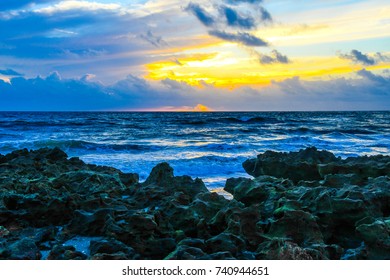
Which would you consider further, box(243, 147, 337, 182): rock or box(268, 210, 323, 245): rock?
box(243, 147, 337, 182): rock

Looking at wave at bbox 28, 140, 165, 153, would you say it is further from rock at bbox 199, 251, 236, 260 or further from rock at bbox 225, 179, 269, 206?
rock at bbox 199, 251, 236, 260

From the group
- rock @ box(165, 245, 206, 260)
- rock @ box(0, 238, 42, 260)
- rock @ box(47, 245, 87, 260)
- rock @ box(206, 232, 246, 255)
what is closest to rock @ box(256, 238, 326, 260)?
rock @ box(206, 232, 246, 255)

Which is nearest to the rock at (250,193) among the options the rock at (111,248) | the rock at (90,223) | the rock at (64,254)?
the rock at (90,223)

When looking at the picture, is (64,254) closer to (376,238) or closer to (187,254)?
(187,254)

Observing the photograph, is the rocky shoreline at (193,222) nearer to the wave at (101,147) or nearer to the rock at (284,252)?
the rock at (284,252)

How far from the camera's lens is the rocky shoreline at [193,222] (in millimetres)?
4570

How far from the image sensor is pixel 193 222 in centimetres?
551

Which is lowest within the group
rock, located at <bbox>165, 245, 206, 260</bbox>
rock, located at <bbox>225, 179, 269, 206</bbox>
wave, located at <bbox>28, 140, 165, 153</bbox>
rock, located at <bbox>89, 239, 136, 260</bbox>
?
wave, located at <bbox>28, 140, 165, 153</bbox>

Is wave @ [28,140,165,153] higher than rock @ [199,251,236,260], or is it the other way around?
rock @ [199,251,236,260]

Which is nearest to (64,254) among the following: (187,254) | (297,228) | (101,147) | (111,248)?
(111,248)

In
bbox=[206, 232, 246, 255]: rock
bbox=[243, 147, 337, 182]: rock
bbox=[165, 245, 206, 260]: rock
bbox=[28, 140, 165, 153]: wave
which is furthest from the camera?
bbox=[28, 140, 165, 153]: wave

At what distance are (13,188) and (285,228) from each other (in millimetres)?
4830

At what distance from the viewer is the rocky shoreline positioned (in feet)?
15.0

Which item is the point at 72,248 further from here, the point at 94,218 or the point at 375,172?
the point at 375,172
